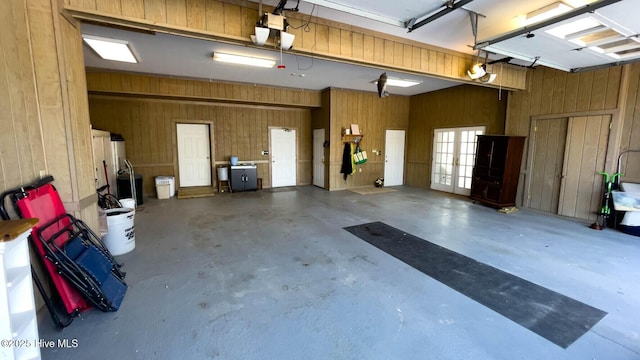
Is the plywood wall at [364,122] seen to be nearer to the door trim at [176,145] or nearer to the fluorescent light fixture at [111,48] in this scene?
the door trim at [176,145]

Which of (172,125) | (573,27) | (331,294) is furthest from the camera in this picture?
(172,125)

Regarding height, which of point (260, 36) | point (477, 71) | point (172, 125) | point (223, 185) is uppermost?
point (477, 71)

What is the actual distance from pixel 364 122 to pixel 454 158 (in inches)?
105

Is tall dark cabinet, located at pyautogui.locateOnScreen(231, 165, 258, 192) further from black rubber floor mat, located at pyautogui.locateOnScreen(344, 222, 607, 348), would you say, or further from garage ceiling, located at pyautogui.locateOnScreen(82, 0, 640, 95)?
black rubber floor mat, located at pyautogui.locateOnScreen(344, 222, 607, 348)

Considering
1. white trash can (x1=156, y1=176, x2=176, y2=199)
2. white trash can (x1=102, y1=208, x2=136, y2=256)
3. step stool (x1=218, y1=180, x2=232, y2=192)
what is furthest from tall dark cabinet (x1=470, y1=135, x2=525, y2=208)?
white trash can (x1=156, y1=176, x2=176, y2=199)

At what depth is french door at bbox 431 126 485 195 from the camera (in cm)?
681

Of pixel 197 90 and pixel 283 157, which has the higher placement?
pixel 197 90

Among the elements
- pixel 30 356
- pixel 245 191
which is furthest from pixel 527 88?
pixel 30 356

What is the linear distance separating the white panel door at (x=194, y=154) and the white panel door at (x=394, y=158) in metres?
5.29

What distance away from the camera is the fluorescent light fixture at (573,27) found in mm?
2756

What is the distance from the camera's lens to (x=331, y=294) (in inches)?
96.0

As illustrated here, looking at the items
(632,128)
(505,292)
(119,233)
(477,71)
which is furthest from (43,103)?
(632,128)

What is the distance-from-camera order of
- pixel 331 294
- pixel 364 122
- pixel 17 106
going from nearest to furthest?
pixel 17 106, pixel 331 294, pixel 364 122

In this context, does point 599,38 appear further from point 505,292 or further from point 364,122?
point 364,122
